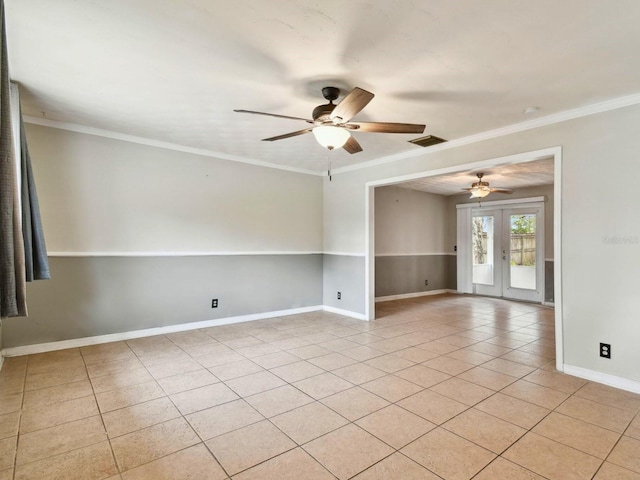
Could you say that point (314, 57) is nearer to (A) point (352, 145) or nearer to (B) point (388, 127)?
(B) point (388, 127)

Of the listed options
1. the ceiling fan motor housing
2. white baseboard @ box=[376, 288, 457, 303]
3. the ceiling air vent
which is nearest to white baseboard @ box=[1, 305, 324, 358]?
white baseboard @ box=[376, 288, 457, 303]

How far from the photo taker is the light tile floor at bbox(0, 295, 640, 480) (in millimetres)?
1872

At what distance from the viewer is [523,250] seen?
7242 mm

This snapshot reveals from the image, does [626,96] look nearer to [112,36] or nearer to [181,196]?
[112,36]

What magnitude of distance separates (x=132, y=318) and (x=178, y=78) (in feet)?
9.78

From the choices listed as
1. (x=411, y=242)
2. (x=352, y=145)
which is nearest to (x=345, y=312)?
(x=411, y=242)

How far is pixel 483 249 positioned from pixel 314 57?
6980 mm

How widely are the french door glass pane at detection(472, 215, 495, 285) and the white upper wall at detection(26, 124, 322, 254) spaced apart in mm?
4496

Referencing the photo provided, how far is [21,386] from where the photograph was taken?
2807mm

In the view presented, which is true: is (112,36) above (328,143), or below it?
above

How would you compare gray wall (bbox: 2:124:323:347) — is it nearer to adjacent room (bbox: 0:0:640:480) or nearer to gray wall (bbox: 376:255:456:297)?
adjacent room (bbox: 0:0:640:480)

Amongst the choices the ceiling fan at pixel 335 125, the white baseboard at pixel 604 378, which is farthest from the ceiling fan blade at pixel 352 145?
the white baseboard at pixel 604 378

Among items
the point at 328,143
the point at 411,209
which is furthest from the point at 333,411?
the point at 411,209

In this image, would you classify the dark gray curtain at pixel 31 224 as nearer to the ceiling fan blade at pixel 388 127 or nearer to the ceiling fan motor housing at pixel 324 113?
the ceiling fan motor housing at pixel 324 113
